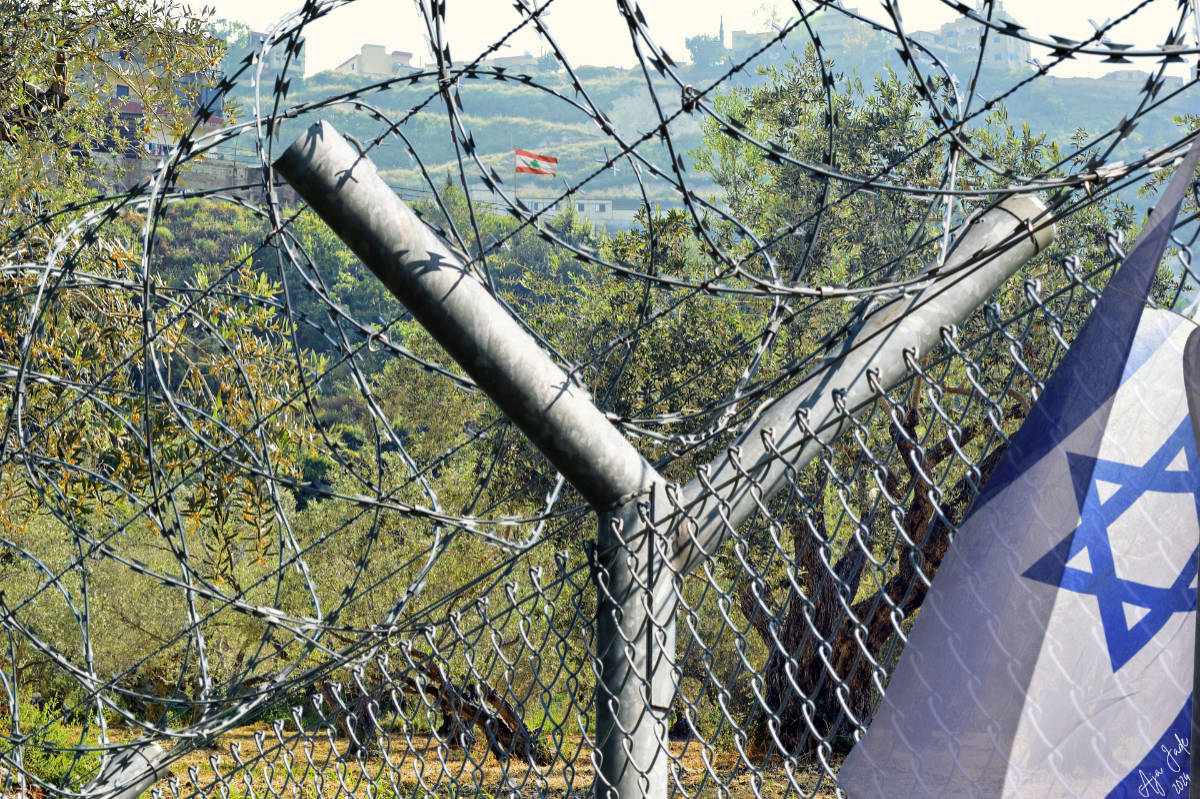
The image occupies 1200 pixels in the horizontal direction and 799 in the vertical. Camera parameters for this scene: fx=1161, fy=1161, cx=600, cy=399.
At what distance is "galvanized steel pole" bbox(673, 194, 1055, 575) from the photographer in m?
1.90

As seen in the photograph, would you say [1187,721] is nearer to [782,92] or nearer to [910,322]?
[910,322]

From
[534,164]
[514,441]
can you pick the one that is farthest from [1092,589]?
[514,441]

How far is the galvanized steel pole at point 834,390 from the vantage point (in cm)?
190

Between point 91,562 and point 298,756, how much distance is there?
6123 millimetres

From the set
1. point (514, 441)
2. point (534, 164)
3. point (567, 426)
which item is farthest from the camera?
point (514, 441)

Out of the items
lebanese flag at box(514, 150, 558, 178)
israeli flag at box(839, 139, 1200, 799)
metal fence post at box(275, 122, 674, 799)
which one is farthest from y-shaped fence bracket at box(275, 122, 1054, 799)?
lebanese flag at box(514, 150, 558, 178)

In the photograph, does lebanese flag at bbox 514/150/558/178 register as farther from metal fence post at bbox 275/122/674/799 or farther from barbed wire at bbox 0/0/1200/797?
metal fence post at bbox 275/122/674/799

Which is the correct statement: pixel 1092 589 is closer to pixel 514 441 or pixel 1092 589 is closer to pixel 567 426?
pixel 567 426

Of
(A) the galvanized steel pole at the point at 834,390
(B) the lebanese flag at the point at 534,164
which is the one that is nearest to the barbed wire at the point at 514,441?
(A) the galvanized steel pole at the point at 834,390

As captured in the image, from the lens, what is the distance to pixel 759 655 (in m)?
13.9

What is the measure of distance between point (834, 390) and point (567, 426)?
1.45ft

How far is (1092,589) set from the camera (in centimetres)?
137

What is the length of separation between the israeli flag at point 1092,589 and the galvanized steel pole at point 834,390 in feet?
1.49

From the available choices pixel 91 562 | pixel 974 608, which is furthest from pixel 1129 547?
pixel 91 562
